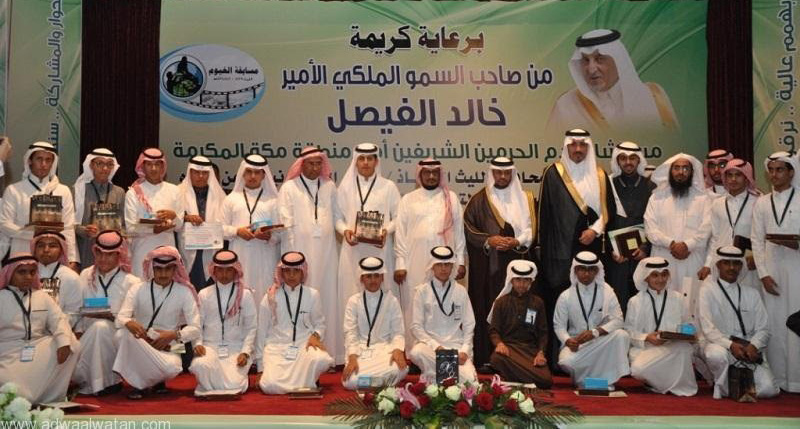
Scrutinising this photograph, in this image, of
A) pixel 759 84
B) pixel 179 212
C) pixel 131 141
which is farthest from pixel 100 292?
pixel 759 84

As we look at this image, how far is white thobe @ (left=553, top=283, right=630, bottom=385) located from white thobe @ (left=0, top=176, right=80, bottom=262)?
4.30 m

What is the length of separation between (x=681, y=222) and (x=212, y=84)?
5156 millimetres

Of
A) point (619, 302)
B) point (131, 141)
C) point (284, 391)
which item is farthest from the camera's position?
point (131, 141)

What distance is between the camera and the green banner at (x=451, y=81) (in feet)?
36.4

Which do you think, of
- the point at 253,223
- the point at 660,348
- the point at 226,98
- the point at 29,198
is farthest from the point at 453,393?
the point at 226,98

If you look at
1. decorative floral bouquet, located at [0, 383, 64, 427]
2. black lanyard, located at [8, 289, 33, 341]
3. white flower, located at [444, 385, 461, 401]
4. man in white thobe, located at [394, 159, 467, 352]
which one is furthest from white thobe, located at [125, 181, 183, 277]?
white flower, located at [444, 385, 461, 401]

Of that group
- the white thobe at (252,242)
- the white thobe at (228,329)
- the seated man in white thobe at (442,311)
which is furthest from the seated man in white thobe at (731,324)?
the white thobe at (252,242)

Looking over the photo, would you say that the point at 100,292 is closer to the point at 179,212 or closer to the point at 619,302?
the point at 179,212

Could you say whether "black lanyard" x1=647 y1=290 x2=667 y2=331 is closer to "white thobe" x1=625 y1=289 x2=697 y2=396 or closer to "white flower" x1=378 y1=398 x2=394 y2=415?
"white thobe" x1=625 y1=289 x2=697 y2=396

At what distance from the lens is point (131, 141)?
429 inches

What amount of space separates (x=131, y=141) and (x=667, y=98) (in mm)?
5830

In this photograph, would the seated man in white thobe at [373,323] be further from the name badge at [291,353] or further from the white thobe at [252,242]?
the white thobe at [252,242]

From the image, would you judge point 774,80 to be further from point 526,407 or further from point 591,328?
point 526,407

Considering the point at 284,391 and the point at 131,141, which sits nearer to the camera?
the point at 284,391
